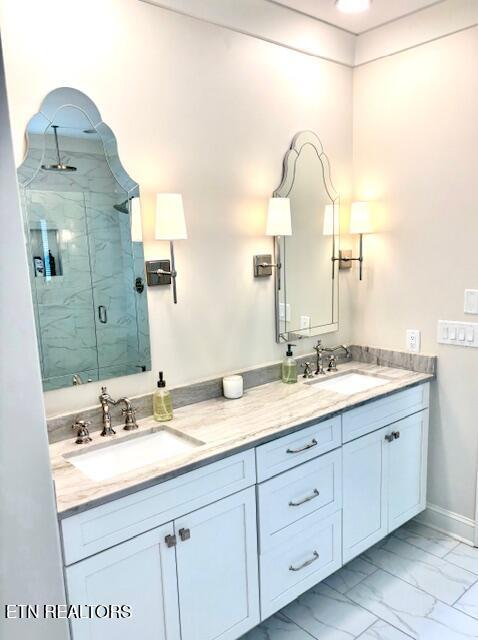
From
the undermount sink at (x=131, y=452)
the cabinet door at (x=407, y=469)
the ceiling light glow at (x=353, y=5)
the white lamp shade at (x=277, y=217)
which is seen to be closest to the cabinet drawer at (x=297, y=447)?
the undermount sink at (x=131, y=452)

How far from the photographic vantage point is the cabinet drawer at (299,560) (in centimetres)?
181

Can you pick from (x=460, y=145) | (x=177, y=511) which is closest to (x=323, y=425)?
(x=177, y=511)

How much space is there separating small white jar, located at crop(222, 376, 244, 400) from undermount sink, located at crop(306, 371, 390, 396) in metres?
0.46

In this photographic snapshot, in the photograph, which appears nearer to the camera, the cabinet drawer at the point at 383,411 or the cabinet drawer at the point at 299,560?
the cabinet drawer at the point at 299,560

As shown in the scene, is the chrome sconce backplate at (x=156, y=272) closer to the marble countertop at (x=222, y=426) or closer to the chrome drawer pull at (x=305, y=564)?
the marble countertop at (x=222, y=426)

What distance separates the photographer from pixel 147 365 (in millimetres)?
1982

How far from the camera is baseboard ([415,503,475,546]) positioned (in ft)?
8.09

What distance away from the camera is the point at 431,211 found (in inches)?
95.8

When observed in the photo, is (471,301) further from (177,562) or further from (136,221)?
(177,562)

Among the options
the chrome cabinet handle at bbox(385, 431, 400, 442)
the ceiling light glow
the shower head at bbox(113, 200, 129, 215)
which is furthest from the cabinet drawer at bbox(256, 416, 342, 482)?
the ceiling light glow

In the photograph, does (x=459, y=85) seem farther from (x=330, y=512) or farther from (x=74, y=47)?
(x=330, y=512)

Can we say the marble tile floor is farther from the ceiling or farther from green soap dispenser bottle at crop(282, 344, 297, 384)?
the ceiling

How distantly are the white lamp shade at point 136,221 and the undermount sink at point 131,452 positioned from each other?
76cm

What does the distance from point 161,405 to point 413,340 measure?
1.42 meters
